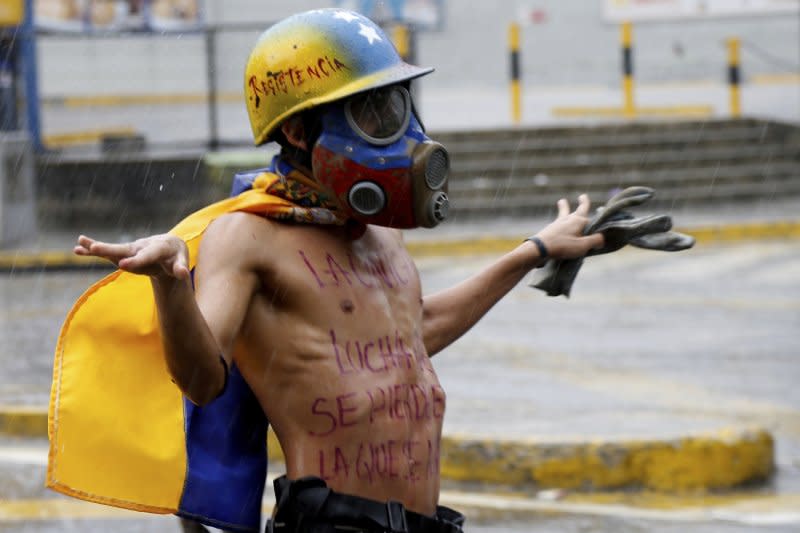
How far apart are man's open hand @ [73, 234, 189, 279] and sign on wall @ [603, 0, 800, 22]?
30.1m

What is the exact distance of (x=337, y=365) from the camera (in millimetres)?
3008

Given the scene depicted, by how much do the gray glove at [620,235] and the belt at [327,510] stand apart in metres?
0.73

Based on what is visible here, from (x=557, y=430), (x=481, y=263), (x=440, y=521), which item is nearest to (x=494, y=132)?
(x=481, y=263)

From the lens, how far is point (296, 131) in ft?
9.98

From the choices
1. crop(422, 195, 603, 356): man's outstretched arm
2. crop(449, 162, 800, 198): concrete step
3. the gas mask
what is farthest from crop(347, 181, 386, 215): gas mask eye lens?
crop(449, 162, 800, 198): concrete step

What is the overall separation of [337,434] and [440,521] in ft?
0.89

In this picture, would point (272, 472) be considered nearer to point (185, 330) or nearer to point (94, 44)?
point (185, 330)

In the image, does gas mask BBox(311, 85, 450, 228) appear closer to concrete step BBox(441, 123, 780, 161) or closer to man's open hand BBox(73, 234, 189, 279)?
man's open hand BBox(73, 234, 189, 279)

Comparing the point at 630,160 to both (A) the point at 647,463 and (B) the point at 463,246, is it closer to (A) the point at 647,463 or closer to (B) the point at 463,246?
(B) the point at 463,246

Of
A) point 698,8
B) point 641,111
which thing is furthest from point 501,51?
point 641,111

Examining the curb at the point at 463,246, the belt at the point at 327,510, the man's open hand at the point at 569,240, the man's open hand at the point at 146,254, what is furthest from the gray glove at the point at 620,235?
the curb at the point at 463,246

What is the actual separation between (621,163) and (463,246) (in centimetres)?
357

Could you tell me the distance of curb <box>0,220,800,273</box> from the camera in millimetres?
14672

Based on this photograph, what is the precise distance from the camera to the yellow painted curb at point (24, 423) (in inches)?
292
